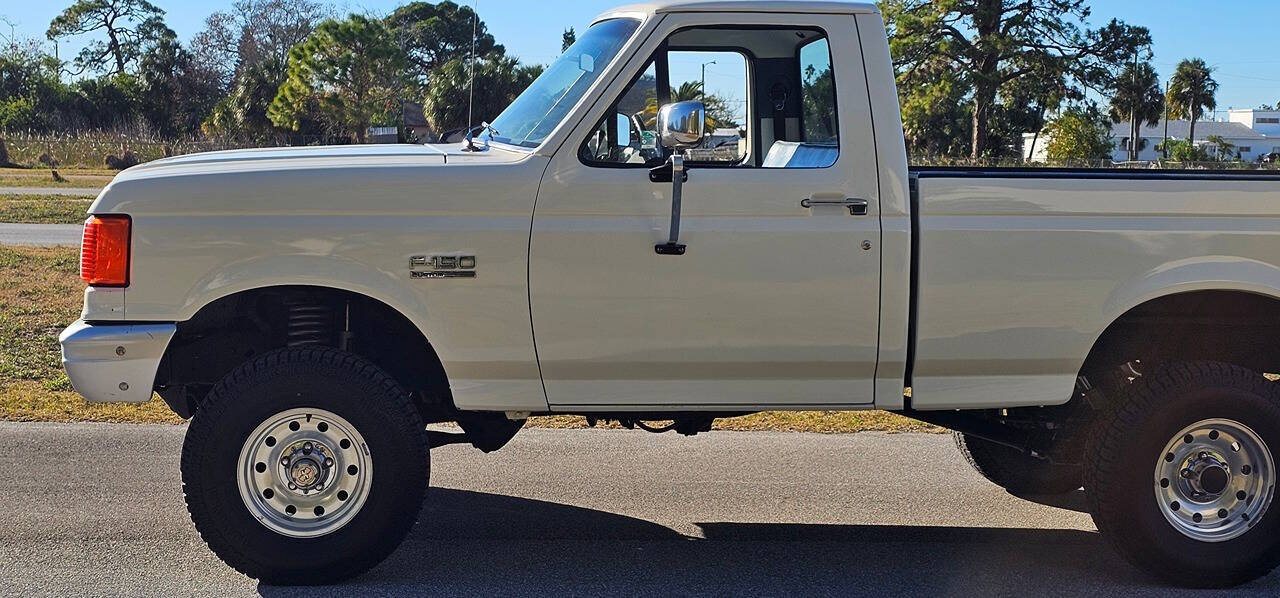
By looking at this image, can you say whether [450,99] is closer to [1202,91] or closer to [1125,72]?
[1125,72]

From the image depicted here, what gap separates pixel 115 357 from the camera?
15.1 ft

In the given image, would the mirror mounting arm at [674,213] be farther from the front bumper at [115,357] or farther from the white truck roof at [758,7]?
the front bumper at [115,357]

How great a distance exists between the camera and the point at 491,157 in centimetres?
489

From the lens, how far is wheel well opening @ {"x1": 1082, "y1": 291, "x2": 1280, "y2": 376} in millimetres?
5129

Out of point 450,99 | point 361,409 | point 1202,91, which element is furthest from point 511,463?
point 1202,91

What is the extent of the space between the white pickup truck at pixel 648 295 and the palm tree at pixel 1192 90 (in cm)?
8296

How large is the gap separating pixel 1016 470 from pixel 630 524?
185 cm

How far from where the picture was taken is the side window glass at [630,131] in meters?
4.79

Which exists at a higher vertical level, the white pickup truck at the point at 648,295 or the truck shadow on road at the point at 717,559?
the white pickup truck at the point at 648,295

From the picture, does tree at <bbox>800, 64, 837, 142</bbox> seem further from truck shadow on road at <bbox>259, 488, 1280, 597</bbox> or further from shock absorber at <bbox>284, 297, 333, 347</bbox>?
shock absorber at <bbox>284, 297, 333, 347</bbox>

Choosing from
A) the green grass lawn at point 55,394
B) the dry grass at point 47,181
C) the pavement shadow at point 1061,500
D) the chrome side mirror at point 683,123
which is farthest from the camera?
the dry grass at point 47,181

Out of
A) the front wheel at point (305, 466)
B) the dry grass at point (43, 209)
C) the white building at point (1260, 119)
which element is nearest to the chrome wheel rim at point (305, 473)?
the front wheel at point (305, 466)

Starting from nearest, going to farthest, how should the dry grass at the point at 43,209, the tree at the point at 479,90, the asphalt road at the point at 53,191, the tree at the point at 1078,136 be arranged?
1. the dry grass at the point at 43,209
2. the asphalt road at the point at 53,191
3. the tree at the point at 479,90
4. the tree at the point at 1078,136

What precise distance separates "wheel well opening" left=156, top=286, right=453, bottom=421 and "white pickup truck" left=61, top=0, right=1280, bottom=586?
1 centimetres
